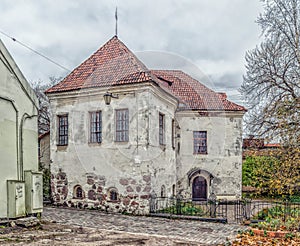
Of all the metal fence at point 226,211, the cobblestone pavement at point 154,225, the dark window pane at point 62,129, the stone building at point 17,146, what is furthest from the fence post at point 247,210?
the dark window pane at point 62,129

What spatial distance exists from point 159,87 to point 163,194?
510 cm

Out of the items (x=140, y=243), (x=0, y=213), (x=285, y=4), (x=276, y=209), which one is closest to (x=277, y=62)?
(x=285, y=4)

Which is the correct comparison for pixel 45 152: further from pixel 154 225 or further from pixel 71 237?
pixel 71 237

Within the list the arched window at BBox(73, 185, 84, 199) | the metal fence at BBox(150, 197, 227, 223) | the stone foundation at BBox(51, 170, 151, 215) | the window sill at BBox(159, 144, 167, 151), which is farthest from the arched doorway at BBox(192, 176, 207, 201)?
the arched window at BBox(73, 185, 84, 199)

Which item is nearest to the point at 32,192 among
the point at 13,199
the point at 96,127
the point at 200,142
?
the point at 13,199

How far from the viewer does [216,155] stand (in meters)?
20.6

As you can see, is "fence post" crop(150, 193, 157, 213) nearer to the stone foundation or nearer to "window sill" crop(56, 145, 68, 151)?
the stone foundation

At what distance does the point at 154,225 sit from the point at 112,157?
435 cm

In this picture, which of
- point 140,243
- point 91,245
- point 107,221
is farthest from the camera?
point 107,221

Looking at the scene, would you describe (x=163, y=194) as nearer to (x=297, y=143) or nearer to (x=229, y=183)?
(x=229, y=183)

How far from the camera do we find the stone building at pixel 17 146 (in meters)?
10.1

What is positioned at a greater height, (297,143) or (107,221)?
(297,143)

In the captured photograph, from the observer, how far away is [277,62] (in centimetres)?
1922

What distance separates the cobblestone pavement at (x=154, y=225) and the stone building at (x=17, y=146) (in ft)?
5.94
